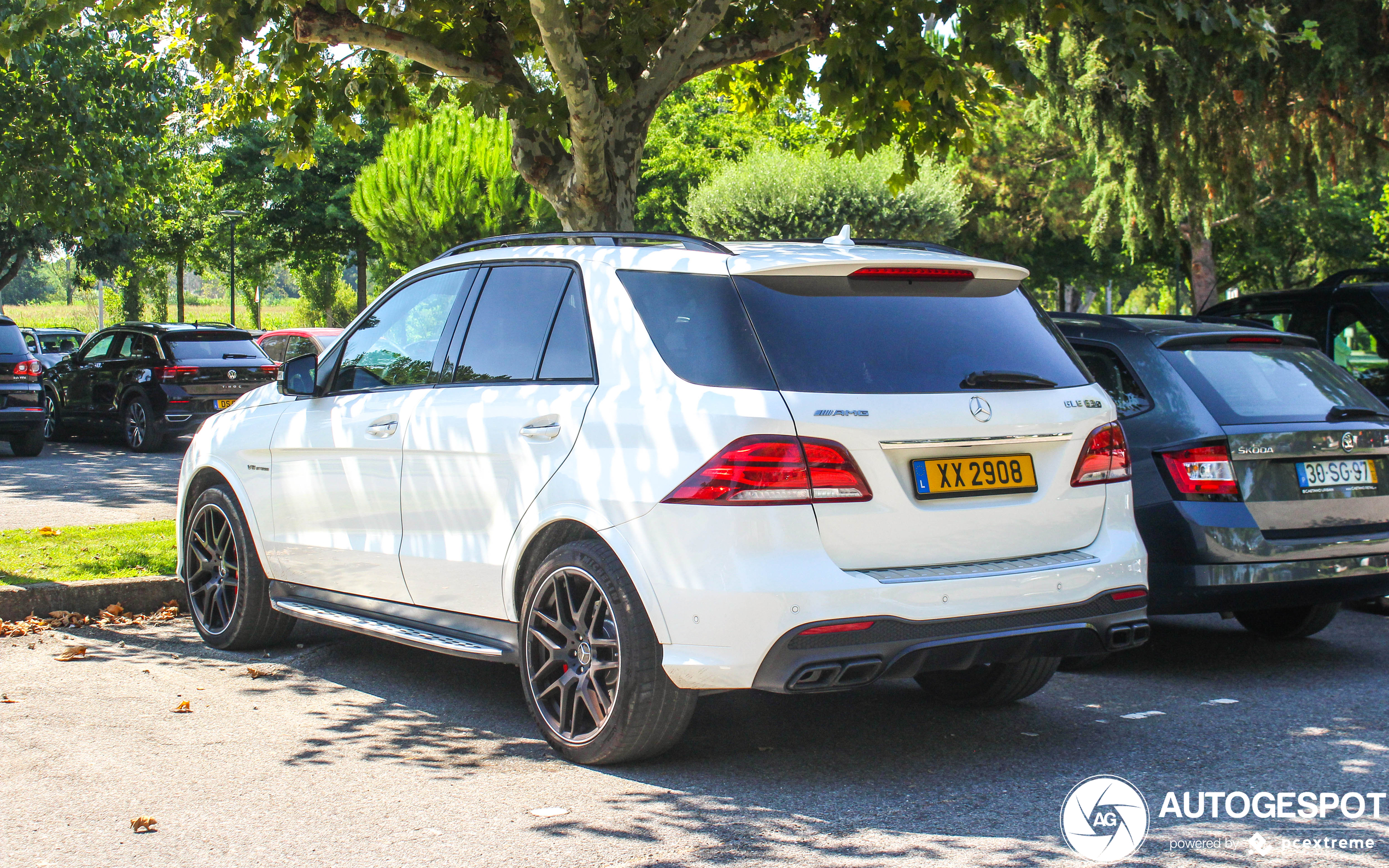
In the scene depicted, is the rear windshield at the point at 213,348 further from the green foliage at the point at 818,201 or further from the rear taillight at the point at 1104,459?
the green foliage at the point at 818,201

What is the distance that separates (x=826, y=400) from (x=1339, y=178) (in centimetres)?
1667

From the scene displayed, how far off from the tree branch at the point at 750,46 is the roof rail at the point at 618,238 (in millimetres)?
5063

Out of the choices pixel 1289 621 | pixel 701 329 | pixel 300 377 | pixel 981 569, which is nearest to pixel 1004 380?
pixel 981 569

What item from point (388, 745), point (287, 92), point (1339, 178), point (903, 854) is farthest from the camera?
point (1339, 178)

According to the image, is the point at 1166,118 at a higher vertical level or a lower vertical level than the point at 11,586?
higher

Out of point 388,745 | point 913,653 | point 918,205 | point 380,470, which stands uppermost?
point 918,205

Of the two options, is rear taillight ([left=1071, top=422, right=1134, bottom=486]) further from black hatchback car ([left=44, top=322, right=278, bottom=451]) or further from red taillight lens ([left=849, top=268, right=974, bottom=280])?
black hatchback car ([left=44, top=322, right=278, bottom=451])

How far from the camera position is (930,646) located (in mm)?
4309

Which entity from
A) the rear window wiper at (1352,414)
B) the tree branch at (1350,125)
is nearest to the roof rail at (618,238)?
the rear window wiper at (1352,414)

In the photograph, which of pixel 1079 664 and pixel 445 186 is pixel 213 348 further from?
pixel 445 186

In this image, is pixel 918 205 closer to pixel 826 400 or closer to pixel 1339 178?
pixel 1339 178

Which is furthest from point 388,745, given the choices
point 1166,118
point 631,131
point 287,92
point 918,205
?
point 918,205

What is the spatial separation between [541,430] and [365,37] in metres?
5.91

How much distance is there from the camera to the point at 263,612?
21.8ft
